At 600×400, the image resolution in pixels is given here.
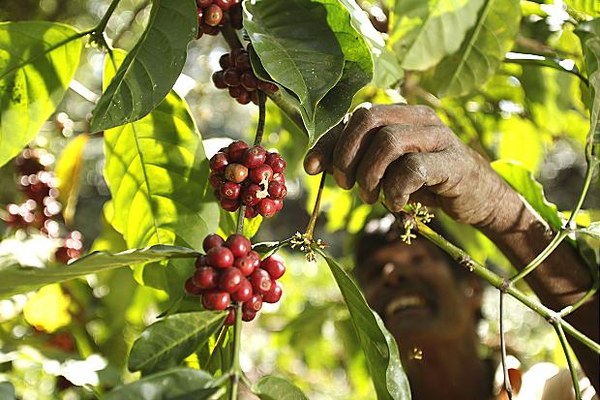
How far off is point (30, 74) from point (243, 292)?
0.34 m

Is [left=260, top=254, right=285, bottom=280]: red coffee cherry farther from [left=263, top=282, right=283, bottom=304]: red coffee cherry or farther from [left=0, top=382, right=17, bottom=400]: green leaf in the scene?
[left=0, top=382, right=17, bottom=400]: green leaf

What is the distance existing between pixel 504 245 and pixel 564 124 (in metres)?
0.63

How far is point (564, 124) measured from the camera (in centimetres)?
148

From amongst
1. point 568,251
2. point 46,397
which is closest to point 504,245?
point 568,251

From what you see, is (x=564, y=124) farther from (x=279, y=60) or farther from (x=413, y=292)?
(x=279, y=60)

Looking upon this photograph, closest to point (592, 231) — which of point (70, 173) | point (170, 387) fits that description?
point (170, 387)

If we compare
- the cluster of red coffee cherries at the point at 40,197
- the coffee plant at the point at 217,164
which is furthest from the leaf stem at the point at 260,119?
the cluster of red coffee cherries at the point at 40,197

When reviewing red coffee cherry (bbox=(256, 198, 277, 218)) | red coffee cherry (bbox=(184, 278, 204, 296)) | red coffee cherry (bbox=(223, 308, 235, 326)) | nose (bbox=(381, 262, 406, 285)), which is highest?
red coffee cherry (bbox=(256, 198, 277, 218))

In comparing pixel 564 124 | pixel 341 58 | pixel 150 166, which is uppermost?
pixel 341 58

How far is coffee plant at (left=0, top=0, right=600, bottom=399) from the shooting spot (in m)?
0.55

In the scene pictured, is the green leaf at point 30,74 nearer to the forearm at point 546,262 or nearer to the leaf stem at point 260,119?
the leaf stem at point 260,119

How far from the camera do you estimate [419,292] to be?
57.0 inches

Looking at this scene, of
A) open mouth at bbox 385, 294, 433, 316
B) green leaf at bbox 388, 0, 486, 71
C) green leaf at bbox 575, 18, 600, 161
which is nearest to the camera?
green leaf at bbox 575, 18, 600, 161

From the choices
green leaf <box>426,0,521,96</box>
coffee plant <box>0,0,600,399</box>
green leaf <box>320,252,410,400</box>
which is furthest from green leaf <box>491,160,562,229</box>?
green leaf <box>320,252,410,400</box>
